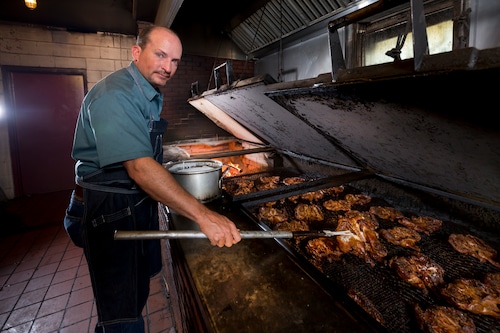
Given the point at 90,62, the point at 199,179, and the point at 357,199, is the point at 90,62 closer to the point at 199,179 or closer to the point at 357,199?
the point at 199,179

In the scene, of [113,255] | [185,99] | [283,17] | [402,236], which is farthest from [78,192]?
[185,99]

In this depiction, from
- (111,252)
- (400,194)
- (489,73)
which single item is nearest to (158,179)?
(111,252)

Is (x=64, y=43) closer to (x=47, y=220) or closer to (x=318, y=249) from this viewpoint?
(x=47, y=220)

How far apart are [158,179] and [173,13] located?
10.6 feet

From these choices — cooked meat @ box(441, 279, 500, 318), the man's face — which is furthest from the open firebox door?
the man's face

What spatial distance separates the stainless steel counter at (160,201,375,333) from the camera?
41.7 inches

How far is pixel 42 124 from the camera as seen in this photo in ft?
20.5

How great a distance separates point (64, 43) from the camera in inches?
241

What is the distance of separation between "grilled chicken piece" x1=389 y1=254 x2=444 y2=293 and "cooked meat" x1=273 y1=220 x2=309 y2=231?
76 centimetres

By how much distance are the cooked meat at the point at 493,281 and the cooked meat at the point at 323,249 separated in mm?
890

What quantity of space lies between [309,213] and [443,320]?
1.32 meters

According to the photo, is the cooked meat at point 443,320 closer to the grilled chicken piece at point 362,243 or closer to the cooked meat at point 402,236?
the grilled chicken piece at point 362,243

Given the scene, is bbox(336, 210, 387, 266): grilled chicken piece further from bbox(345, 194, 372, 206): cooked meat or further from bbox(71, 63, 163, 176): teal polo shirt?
bbox(71, 63, 163, 176): teal polo shirt

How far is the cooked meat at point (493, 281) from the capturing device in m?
1.45
